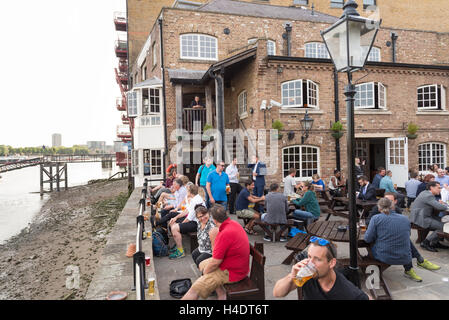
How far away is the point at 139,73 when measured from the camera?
21734mm

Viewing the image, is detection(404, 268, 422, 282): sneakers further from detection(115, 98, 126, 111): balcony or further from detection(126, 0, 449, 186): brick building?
detection(115, 98, 126, 111): balcony

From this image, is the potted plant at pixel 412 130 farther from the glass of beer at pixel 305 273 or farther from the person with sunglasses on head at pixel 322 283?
the glass of beer at pixel 305 273

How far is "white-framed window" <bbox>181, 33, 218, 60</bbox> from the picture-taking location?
1505 centimetres

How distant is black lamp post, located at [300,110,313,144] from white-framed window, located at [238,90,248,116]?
2.65 m

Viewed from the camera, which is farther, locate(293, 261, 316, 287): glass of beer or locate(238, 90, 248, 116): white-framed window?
locate(238, 90, 248, 116): white-framed window

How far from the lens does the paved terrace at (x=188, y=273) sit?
408 cm

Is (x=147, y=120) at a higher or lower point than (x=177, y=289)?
Answer: higher


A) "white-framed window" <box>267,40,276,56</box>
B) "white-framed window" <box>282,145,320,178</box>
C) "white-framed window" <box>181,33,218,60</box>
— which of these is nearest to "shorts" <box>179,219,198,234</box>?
"white-framed window" <box>282,145,320,178</box>

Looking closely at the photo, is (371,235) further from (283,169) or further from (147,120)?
(147,120)

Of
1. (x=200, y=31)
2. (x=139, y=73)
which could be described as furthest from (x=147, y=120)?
(x=139, y=73)
